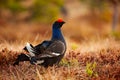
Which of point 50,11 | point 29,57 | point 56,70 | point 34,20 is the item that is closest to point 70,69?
point 56,70

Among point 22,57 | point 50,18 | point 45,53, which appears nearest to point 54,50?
point 45,53

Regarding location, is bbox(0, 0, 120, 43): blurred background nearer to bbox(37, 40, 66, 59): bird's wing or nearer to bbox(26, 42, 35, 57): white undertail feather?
bbox(37, 40, 66, 59): bird's wing

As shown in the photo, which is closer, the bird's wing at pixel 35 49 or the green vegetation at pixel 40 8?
the bird's wing at pixel 35 49

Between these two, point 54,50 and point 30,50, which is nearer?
point 30,50

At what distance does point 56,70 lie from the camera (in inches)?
332

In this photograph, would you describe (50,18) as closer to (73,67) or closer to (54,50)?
(73,67)

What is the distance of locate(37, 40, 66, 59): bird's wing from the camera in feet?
27.0

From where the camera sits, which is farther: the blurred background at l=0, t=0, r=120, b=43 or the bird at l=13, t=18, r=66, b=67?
the blurred background at l=0, t=0, r=120, b=43

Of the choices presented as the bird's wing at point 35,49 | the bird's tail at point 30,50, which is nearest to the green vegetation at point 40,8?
the bird's wing at point 35,49

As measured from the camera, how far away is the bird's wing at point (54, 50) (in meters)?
8.22

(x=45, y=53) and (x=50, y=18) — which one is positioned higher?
(x=45, y=53)

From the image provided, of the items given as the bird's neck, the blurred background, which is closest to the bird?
the bird's neck

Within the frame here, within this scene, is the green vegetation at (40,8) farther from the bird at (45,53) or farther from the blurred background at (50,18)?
the bird at (45,53)

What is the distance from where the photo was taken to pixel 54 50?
8312mm
